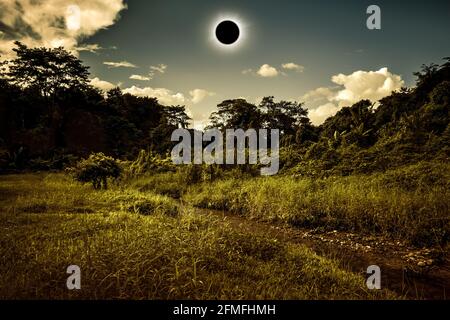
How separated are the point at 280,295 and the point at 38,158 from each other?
20.0 m

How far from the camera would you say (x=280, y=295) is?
2848mm

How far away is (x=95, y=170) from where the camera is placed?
32.7ft

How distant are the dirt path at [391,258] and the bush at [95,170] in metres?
6.20

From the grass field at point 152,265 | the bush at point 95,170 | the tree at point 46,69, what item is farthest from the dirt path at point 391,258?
the tree at point 46,69

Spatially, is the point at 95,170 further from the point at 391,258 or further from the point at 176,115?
the point at 176,115

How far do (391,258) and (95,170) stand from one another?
8615mm

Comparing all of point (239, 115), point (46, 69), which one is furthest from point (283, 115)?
point (46, 69)

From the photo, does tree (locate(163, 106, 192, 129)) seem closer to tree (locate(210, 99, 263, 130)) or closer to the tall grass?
tree (locate(210, 99, 263, 130))

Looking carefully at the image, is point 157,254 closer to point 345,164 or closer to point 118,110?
point 345,164

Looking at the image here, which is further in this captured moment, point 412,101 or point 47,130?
point 47,130

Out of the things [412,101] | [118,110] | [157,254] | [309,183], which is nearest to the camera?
[157,254]

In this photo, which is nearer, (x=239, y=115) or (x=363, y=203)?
(x=363, y=203)
